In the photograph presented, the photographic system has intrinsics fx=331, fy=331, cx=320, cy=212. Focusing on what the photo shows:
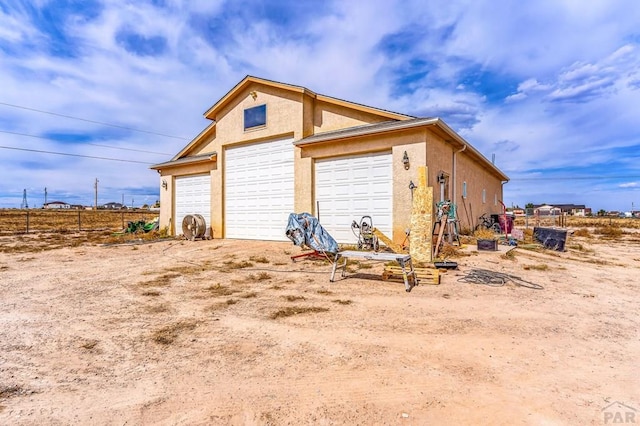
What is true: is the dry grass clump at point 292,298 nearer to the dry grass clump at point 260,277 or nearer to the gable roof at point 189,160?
the dry grass clump at point 260,277

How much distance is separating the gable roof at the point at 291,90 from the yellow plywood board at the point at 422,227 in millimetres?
3843

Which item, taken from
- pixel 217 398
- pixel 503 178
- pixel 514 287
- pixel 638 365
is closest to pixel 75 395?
pixel 217 398

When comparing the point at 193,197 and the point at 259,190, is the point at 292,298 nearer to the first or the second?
the point at 259,190

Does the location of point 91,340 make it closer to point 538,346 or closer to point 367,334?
point 367,334

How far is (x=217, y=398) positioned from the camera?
8.39 feet

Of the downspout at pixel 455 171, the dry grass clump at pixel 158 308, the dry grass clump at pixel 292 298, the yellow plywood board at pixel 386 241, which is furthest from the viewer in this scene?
the downspout at pixel 455 171

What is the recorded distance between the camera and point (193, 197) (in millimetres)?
16703

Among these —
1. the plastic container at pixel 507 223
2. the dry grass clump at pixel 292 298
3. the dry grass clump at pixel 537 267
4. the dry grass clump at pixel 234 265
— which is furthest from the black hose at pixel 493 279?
the plastic container at pixel 507 223

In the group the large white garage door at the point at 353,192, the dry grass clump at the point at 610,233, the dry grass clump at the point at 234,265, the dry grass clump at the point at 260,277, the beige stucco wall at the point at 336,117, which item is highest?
the beige stucco wall at the point at 336,117

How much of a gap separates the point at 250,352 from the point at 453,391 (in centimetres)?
192

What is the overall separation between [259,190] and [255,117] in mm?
3071

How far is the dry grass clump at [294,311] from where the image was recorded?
4.50 meters

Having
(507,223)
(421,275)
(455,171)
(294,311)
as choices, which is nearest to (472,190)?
(507,223)

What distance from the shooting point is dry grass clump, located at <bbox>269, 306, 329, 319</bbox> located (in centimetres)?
450
